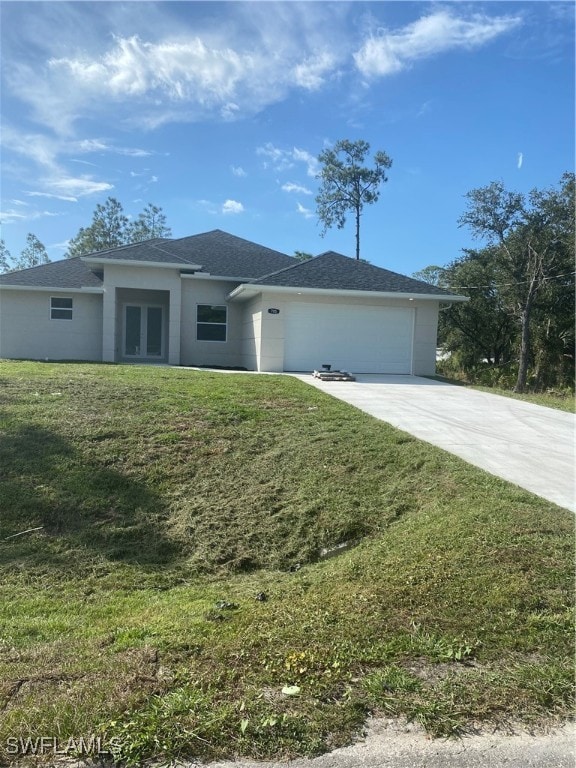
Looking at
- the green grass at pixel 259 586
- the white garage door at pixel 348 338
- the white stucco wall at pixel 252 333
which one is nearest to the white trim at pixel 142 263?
the white stucco wall at pixel 252 333

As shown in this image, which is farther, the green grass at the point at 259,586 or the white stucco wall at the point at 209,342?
the white stucco wall at the point at 209,342

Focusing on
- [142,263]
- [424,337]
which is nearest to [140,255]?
[142,263]

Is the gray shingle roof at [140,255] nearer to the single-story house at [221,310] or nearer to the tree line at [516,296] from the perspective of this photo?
the single-story house at [221,310]

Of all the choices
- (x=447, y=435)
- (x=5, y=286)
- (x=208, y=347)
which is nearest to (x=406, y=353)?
(x=208, y=347)

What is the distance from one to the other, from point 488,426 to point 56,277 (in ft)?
53.8

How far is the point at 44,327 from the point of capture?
1966 centimetres

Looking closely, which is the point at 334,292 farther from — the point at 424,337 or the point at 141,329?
the point at 141,329

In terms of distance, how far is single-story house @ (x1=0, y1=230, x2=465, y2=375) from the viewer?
16609 mm

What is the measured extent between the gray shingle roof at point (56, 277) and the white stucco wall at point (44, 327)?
351mm

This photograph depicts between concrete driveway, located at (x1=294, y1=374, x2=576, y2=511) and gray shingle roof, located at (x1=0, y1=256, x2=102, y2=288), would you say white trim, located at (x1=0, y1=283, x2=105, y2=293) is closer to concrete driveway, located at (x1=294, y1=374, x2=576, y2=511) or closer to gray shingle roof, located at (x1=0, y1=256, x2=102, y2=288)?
gray shingle roof, located at (x1=0, y1=256, x2=102, y2=288)

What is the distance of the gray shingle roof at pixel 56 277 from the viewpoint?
19.3 m

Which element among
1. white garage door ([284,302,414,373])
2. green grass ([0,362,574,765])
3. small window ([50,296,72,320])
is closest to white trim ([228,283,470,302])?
white garage door ([284,302,414,373])

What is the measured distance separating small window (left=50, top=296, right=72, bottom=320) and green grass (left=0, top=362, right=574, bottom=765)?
12071mm

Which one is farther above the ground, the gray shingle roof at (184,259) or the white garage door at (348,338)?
the gray shingle roof at (184,259)
